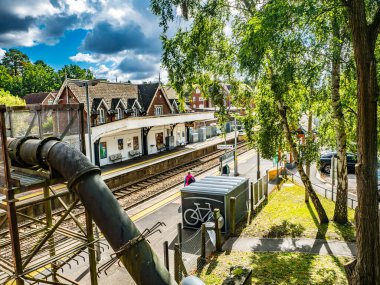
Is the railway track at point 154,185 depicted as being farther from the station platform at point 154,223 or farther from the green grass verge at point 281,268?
the green grass verge at point 281,268

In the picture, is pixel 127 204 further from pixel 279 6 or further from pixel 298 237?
pixel 279 6

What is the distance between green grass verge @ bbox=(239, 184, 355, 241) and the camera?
38.2 feet

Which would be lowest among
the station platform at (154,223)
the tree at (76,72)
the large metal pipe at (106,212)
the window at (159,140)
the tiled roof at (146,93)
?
the station platform at (154,223)

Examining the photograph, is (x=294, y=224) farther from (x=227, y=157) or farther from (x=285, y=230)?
(x=227, y=157)

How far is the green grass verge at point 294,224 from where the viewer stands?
1164 cm

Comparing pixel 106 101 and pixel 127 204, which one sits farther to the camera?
pixel 106 101

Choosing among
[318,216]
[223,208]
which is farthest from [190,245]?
[318,216]

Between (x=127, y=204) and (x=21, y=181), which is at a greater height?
(x=21, y=181)

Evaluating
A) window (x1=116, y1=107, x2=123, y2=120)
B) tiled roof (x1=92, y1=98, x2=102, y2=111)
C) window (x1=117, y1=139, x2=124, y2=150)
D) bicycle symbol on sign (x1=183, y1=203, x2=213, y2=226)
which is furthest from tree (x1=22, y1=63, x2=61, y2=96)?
bicycle symbol on sign (x1=183, y1=203, x2=213, y2=226)

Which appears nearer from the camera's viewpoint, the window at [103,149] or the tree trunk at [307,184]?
the tree trunk at [307,184]

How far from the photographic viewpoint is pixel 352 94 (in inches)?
440

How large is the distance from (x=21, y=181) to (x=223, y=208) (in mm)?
7766

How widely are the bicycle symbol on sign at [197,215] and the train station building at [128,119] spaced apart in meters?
12.8

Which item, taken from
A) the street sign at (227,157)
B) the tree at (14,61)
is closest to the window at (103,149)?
the street sign at (227,157)
